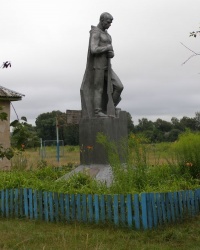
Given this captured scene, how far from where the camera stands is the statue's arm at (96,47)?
8727 mm

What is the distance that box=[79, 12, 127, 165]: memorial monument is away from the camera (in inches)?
332

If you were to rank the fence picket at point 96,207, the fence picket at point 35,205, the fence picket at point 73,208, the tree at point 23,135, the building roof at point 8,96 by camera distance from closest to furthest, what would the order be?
the tree at point 23,135
the building roof at point 8,96
the fence picket at point 96,207
the fence picket at point 73,208
the fence picket at point 35,205

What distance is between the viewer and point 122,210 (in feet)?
18.7

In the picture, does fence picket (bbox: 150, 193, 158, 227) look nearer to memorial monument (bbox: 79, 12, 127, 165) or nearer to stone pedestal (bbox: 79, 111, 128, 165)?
stone pedestal (bbox: 79, 111, 128, 165)

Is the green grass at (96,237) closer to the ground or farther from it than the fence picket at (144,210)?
closer to the ground

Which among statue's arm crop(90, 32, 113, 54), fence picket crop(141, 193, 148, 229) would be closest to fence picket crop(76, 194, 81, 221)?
fence picket crop(141, 193, 148, 229)

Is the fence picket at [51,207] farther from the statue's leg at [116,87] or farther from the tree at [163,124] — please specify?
the tree at [163,124]

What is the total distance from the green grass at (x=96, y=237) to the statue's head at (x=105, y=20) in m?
4.96

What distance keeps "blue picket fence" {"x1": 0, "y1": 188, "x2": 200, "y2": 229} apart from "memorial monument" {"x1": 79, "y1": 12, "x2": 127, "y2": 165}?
2089mm

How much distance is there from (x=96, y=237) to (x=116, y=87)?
15.1ft

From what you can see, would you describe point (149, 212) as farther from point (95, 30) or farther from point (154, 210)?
point (95, 30)

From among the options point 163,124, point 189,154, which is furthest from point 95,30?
point 163,124

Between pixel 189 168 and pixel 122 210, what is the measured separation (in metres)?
2.46

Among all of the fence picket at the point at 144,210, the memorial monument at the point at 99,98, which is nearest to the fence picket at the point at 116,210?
the fence picket at the point at 144,210
